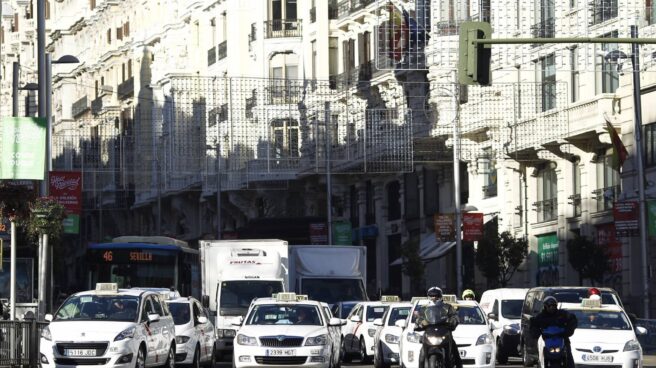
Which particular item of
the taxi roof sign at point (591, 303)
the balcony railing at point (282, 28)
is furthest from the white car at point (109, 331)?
the balcony railing at point (282, 28)

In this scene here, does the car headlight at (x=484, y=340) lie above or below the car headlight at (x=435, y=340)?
below

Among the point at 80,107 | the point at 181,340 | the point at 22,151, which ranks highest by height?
the point at 80,107

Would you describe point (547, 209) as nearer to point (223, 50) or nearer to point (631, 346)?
point (631, 346)

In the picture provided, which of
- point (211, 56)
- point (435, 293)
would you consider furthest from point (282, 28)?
point (435, 293)

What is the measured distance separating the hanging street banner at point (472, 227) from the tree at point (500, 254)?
0.38 meters

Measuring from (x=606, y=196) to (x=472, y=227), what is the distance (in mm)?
6780

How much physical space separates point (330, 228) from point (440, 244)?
24.6 ft

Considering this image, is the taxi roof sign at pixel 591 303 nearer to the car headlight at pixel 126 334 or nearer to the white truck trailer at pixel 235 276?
the car headlight at pixel 126 334

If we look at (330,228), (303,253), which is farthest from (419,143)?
(303,253)

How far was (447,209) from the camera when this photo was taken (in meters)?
68.8

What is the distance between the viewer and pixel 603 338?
30625mm

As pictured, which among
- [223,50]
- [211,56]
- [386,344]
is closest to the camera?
[386,344]

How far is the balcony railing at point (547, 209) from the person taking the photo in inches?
2317

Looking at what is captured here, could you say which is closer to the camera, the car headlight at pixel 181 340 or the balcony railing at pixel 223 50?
the car headlight at pixel 181 340
